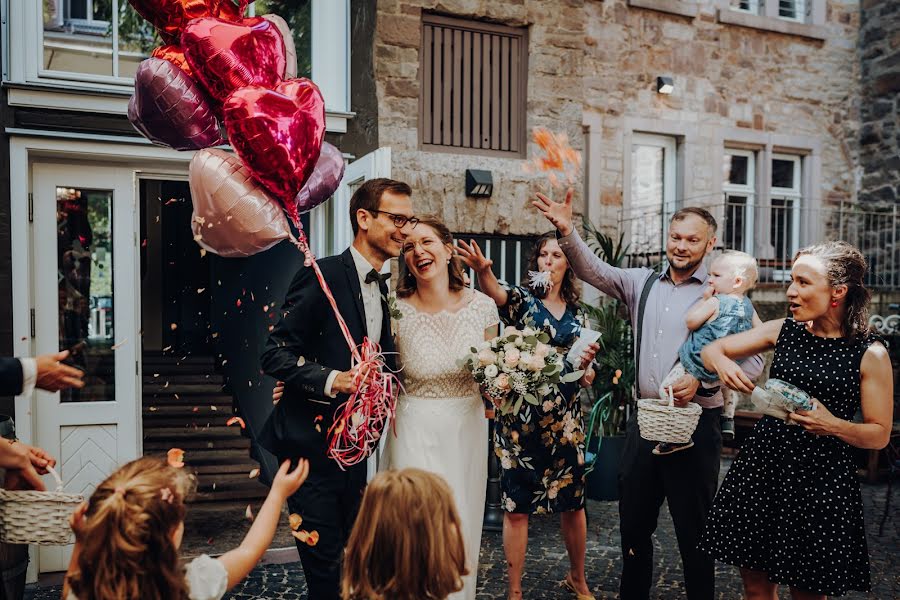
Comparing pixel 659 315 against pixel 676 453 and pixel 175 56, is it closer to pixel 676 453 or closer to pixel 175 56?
pixel 676 453

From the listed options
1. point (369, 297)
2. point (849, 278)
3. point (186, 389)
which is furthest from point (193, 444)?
point (849, 278)

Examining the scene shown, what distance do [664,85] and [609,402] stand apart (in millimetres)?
4097

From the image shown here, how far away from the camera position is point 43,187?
4656mm

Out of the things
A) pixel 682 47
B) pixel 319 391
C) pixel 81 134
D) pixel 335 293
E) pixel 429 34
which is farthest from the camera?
pixel 682 47

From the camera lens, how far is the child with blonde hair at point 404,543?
214 centimetres

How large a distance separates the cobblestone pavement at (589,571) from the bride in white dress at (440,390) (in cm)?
140

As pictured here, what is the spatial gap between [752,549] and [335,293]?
1.97m

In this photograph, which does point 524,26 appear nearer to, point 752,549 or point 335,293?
point 335,293

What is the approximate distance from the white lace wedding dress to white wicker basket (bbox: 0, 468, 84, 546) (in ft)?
4.29

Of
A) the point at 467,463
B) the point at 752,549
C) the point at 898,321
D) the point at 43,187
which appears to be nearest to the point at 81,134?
the point at 43,187

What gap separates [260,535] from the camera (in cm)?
232

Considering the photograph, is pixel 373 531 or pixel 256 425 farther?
pixel 256 425

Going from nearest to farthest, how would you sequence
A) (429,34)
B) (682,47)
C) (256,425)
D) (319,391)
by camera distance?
(319,391) < (429,34) < (256,425) < (682,47)

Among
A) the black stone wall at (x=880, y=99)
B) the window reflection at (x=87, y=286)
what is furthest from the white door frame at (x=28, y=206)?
the black stone wall at (x=880, y=99)
